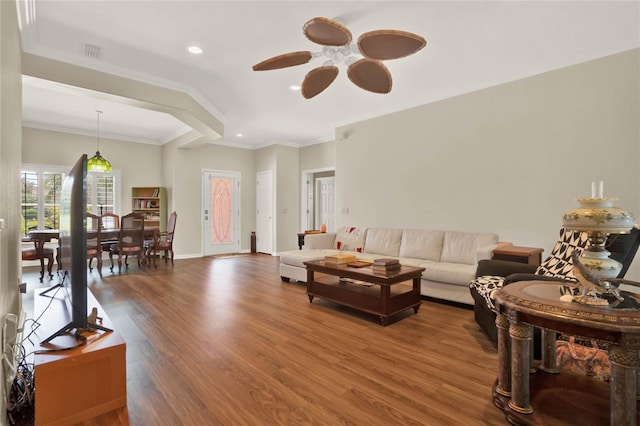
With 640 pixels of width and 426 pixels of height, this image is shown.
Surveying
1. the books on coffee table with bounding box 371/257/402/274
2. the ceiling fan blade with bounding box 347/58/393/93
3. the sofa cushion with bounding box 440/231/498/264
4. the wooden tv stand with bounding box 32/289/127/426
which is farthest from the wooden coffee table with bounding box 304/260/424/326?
the wooden tv stand with bounding box 32/289/127/426

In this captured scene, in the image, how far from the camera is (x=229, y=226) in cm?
805

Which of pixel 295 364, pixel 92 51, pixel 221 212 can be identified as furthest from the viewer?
pixel 221 212

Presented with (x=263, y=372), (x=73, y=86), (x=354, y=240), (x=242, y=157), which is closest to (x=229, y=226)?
(x=242, y=157)

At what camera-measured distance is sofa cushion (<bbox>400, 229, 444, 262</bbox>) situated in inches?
166

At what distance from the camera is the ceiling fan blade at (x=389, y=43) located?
7.29ft

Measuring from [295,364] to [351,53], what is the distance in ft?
9.36

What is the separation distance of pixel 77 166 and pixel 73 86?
238 centimetres

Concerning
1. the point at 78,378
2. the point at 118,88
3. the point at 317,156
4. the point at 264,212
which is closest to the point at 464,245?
the point at 78,378

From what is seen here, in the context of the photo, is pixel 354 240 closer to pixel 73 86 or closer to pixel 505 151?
pixel 505 151

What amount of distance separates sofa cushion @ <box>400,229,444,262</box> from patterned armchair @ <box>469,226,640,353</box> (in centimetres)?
127

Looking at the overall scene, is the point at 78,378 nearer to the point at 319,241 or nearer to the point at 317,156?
the point at 319,241

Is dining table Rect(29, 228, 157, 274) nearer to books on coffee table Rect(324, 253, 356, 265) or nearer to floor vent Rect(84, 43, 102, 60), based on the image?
floor vent Rect(84, 43, 102, 60)

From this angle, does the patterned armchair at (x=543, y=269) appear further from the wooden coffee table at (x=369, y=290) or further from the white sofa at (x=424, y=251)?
the wooden coffee table at (x=369, y=290)

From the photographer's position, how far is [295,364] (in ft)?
7.25
